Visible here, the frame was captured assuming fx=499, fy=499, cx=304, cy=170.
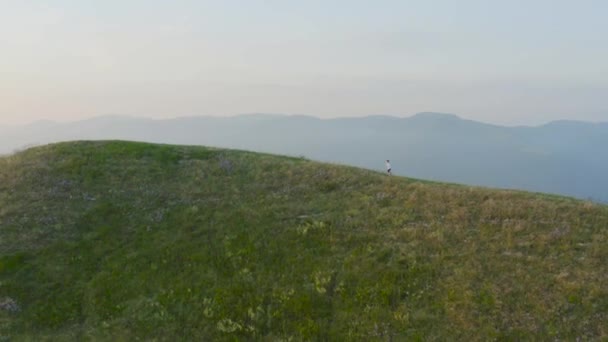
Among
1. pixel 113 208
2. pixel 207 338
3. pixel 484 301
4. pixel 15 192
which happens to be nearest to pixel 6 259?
pixel 113 208

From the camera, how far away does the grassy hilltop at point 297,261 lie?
18578 millimetres

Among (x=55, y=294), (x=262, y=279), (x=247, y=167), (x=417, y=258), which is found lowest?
(x=55, y=294)

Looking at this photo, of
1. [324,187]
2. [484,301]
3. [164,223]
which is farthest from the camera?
[324,187]

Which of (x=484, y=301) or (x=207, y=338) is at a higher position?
(x=484, y=301)

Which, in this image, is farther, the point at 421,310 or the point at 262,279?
the point at 262,279

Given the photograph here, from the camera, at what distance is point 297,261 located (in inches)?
924

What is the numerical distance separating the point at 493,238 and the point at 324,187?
1317cm

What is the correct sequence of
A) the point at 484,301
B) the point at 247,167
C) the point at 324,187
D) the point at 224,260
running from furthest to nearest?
the point at 247,167
the point at 324,187
the point at 224,260
the point at 484,301

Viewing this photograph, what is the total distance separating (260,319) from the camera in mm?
19672

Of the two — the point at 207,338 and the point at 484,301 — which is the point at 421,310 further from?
the point at 207,338

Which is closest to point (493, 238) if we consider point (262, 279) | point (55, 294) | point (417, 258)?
point (417, 258)

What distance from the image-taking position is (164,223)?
96.5 ft

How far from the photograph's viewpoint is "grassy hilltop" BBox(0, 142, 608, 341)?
61.0 ft

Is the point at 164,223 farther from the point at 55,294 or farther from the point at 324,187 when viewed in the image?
the point at 324,187
